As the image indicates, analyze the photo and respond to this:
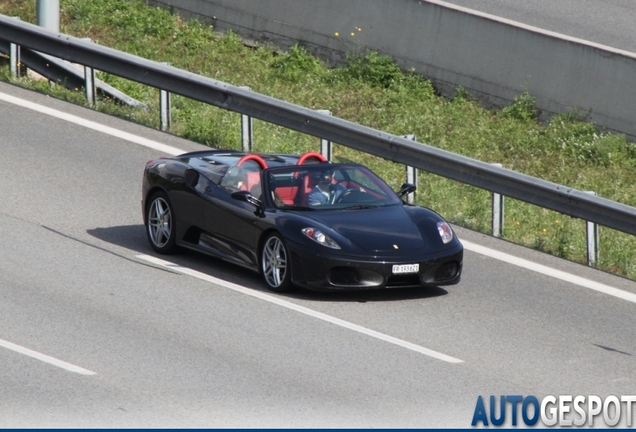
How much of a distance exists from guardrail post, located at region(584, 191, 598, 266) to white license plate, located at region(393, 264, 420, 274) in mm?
2856

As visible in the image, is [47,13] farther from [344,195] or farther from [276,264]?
[276,264]

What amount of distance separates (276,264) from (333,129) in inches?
174

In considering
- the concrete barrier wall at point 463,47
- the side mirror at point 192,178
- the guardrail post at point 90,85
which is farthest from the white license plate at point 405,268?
the guardrail post at point 90,85

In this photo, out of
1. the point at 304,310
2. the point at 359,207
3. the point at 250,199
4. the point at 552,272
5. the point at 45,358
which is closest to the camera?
the point at 45,358

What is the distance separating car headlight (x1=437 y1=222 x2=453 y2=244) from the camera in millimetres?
→ 11867

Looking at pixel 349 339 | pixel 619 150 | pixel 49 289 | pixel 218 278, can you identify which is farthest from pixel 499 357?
pixel 619 150

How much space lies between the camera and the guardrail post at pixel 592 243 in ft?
44.3

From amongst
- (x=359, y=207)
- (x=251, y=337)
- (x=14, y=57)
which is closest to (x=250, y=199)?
(x=359, y=207)

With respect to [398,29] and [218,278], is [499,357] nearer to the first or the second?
[218,278]

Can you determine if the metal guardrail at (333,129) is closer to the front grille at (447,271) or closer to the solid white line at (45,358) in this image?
the front grille at (447,271)

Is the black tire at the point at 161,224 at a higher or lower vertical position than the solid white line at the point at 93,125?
higher

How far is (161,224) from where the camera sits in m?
13.0

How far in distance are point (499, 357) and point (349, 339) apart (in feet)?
4.06

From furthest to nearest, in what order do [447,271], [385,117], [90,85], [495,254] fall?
[385,117] → [90,85] → [495,254] → [447,271]
